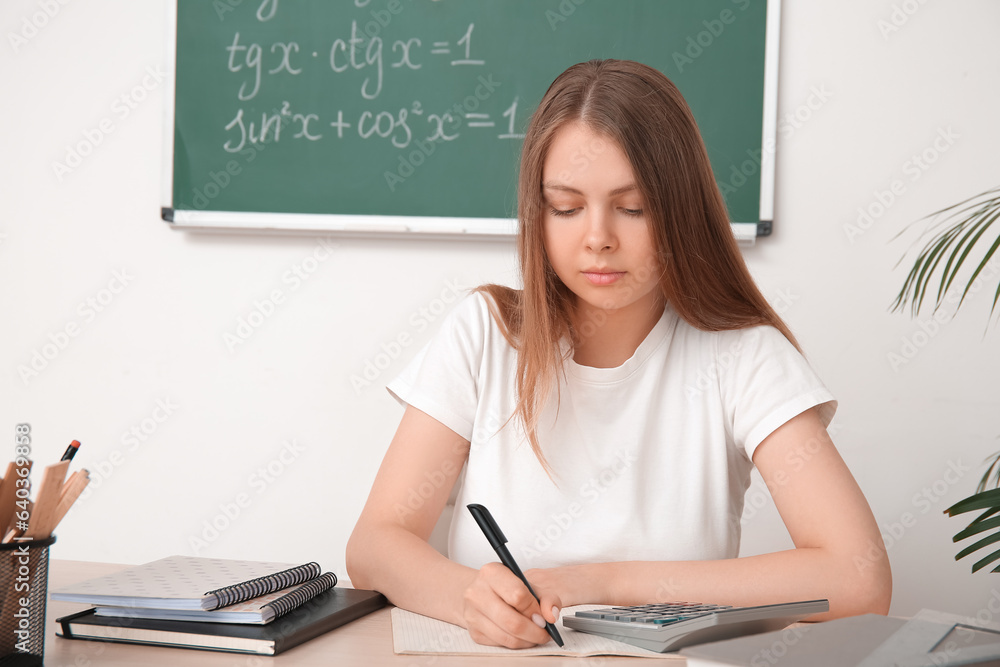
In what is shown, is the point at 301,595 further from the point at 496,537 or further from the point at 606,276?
the point at 606,276

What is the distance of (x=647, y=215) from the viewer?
104cm

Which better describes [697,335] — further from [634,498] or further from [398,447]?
[398,447]

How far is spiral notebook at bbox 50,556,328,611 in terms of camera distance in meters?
0.71

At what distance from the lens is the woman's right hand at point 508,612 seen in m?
0.70

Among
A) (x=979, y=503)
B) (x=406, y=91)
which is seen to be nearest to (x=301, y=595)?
(x=979, y=503)

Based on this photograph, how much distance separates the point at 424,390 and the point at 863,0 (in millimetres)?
1259

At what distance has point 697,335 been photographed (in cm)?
122

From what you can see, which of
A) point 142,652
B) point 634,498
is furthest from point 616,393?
point 142,652

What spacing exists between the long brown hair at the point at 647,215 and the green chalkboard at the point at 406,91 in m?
0.54

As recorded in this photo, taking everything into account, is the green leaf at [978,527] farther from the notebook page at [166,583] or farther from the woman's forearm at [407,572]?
the notebook page at [166,583]

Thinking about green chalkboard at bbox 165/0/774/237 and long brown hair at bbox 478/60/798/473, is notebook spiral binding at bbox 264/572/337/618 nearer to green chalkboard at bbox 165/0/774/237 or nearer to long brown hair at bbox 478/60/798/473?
long brown hair at bbox 478/60/798/473

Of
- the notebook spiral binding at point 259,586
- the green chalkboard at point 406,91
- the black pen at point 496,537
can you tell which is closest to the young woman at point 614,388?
the notebook spiral binding at point 259,586

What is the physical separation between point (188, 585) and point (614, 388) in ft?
2.14

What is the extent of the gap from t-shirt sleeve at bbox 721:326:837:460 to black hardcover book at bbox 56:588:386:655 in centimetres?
64
